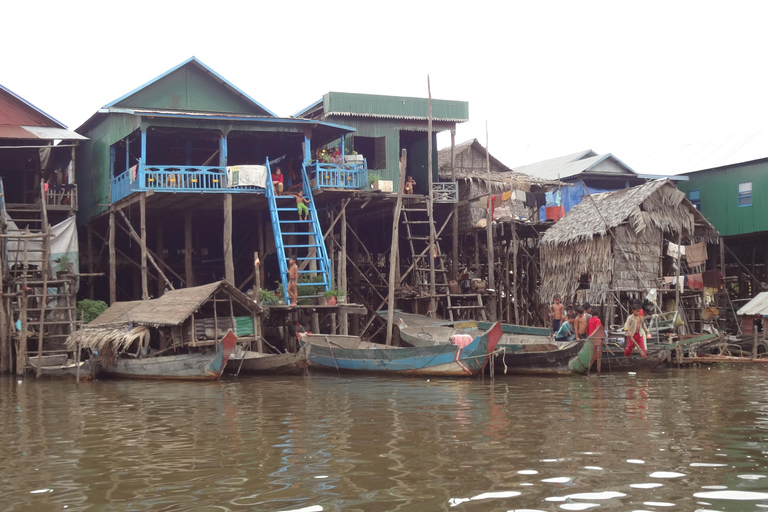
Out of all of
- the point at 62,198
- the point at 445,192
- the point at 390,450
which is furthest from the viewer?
the point at 445,192

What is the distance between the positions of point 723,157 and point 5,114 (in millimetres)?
21718

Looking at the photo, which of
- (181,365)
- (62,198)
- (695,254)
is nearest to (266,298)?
(181,365)

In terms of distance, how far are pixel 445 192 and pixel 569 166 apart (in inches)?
280

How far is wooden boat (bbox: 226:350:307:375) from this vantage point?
17.3m

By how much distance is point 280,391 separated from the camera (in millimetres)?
14547

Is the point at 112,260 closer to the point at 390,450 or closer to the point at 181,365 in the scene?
the point at 181,365

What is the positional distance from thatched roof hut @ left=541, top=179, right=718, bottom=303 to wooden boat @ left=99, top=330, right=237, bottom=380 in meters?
10.6

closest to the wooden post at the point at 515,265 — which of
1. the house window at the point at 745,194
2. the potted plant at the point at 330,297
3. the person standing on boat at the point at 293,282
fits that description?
the house window at the point at 745,194

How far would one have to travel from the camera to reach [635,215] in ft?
73.7

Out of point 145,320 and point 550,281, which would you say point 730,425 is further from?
point 550,281

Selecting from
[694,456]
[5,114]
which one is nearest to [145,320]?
[5,114]

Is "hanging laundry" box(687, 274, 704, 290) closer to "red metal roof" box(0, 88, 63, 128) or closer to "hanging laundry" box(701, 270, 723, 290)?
"hanging laundry" box(701, 270, 723, 290)

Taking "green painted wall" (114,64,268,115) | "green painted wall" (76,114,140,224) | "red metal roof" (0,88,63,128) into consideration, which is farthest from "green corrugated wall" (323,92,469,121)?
"red metal roof" (0,88,63,128)

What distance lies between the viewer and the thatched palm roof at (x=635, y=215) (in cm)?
2253
